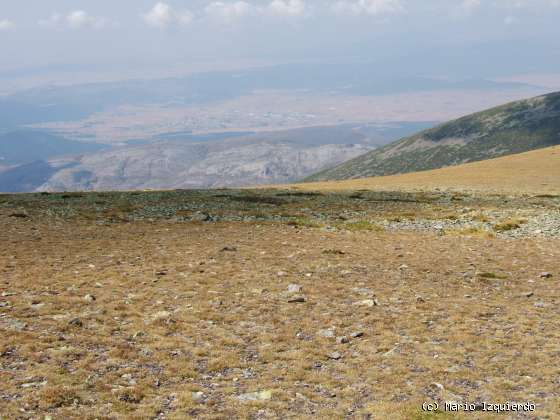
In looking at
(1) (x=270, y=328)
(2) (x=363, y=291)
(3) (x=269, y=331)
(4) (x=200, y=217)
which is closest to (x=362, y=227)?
(4) (x=200, y=217)

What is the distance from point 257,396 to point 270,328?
444 cm

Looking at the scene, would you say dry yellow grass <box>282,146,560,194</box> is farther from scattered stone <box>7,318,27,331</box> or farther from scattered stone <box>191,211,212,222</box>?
scattered stone <box>7,318,27,331</box>

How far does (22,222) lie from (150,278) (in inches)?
759

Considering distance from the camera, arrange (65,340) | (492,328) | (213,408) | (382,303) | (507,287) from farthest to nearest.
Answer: (507,287) < (382,303) < (492,328) < (65,340) < (213,408)

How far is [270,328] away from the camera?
16438 millimetres

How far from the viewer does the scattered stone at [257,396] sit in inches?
469

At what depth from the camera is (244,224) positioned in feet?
125

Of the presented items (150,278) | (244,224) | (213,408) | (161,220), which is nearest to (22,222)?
(161,220)

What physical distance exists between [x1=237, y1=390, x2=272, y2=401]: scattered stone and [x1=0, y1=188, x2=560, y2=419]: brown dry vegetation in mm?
96

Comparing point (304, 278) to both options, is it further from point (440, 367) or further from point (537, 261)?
point (537, 261)

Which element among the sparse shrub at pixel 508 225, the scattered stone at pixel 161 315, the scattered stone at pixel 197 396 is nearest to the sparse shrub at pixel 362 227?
the sparse shrub at pixel 508 225

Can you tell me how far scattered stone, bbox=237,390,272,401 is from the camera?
11914 mm

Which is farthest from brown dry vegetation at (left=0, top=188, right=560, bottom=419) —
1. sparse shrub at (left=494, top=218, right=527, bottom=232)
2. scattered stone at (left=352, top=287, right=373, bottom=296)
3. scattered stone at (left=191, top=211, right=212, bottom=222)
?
scattered stone at (left=191, top=211, right=212, bottom=222)

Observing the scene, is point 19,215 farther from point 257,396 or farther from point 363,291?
point 257,396
